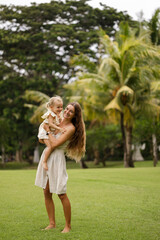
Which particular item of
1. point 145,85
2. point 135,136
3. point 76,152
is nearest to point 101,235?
point 76,152

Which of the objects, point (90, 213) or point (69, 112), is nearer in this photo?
point (69, 112)

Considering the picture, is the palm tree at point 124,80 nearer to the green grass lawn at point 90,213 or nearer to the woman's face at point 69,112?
the green grass lawn at point 90,213

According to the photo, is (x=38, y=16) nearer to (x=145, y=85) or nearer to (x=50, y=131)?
(x=145, y=85)

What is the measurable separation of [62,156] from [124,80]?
17524mm

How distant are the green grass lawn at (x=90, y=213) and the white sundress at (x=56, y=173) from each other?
1.96 ft

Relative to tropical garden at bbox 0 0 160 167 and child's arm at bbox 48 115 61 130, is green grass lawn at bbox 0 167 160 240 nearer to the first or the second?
child's arm at bbox 48 115 61 130

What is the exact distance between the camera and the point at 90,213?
21.8 feet

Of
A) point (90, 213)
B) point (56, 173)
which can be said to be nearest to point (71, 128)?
point (56, 173)

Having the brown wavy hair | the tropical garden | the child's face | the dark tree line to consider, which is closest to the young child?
the child's face

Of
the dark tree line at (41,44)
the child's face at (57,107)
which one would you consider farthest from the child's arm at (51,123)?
the dark tree line at (41,44)

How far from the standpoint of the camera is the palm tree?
2088 centimetres

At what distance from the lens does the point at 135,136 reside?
2911 centimetres

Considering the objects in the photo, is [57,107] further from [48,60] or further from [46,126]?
[48,60]

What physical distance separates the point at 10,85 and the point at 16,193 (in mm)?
22492
